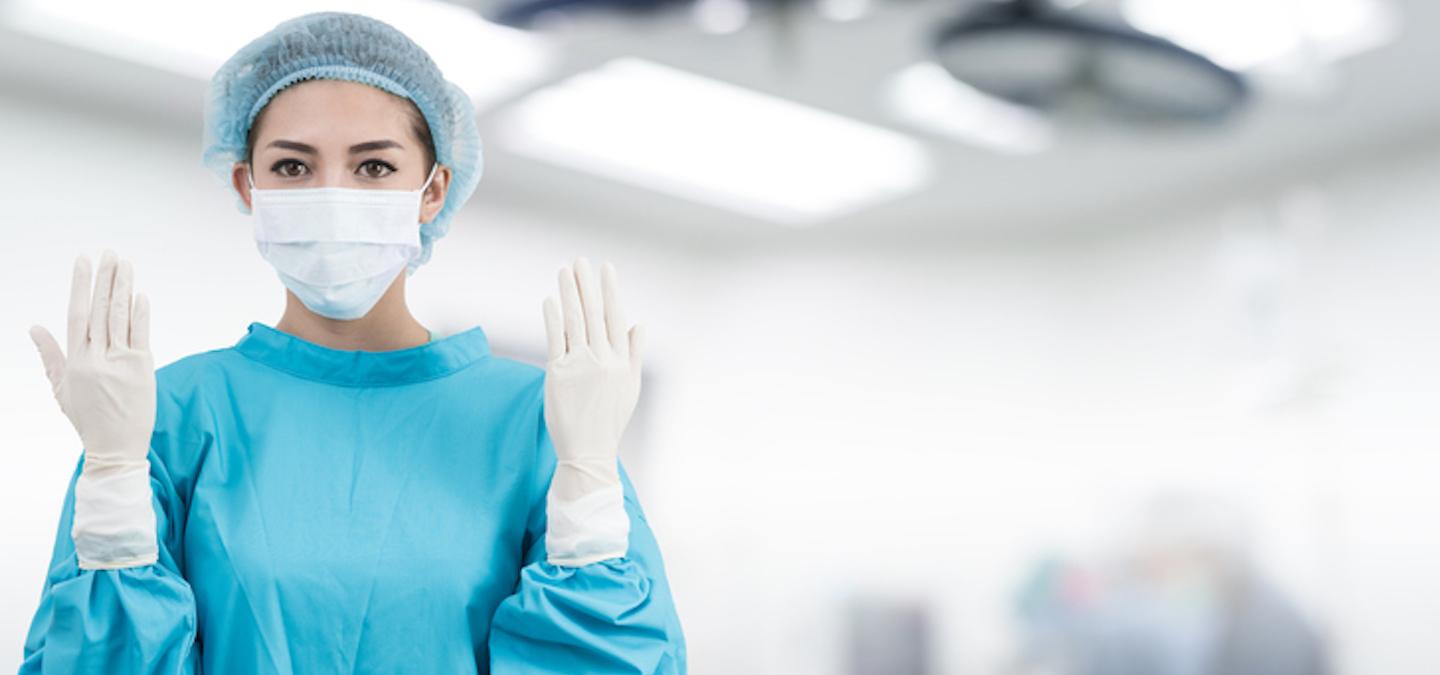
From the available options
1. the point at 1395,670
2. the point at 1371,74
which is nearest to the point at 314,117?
the point at 1371,74

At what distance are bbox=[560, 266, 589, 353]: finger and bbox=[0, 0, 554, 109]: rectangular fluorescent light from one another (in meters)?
2.03

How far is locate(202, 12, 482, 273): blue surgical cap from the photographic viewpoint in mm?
1084

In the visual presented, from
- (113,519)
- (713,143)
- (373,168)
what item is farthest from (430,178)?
(713,143)

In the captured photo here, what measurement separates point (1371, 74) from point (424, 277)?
99.7 inches

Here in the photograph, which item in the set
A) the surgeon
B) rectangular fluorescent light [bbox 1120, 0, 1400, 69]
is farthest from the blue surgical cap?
rectangular fluorescent light [bbox 1120, 0, 1400, 69]

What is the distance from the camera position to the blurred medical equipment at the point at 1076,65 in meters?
3.15

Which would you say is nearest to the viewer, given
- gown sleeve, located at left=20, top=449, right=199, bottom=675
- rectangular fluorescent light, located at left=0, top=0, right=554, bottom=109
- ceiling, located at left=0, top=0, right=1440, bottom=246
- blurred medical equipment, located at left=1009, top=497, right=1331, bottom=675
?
gown sleeve, located at left=20, top=449, right=199, bottom=675

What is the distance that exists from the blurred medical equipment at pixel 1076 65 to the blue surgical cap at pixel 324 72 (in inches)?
88.0

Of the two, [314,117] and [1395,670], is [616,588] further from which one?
[1395,670]

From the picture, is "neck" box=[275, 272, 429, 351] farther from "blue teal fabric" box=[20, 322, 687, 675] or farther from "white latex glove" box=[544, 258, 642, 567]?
"white latex glove" box=[544, 258, 642, 567]

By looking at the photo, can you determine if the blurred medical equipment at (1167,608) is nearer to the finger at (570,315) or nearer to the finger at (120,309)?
the finger at (570,315)

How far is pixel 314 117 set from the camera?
1.05m

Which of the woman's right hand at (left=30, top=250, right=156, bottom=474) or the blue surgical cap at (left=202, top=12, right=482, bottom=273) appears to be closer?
the woman's right hand at (left=30, top=250, right=156, bottom=474)

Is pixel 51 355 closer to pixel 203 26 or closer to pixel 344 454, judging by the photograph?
pixel 344 454
